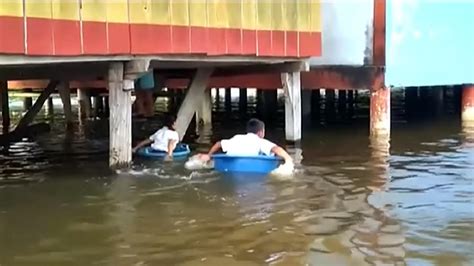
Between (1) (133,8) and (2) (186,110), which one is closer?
(1) (133,8)

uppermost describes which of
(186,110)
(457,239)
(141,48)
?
(141,48)

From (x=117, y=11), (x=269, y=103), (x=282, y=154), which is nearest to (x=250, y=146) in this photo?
(x=282, y=154)

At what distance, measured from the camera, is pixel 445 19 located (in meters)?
18.2

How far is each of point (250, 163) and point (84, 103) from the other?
15.5 metres

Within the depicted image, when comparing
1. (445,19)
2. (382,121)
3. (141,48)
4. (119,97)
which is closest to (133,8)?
(141,48)

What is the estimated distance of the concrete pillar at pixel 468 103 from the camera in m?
19.9

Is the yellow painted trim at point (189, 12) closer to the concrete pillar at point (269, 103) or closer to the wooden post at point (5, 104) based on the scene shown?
the concrete pillar at point (269, 103)

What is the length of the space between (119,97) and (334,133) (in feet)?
27.2

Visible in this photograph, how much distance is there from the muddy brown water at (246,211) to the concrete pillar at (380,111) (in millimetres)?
1815

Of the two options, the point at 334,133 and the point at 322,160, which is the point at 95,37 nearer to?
the point at 322,160

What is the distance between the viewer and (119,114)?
12.0 metres

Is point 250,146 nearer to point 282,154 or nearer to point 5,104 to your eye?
point 282,154

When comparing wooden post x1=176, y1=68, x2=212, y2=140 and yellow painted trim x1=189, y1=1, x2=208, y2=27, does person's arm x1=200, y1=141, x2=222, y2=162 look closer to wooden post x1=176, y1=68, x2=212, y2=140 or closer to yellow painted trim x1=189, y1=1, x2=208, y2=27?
yellow painted trim x1=189, y1=1, x2=208, y2=27

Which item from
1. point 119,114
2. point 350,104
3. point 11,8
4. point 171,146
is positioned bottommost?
point 171,146
